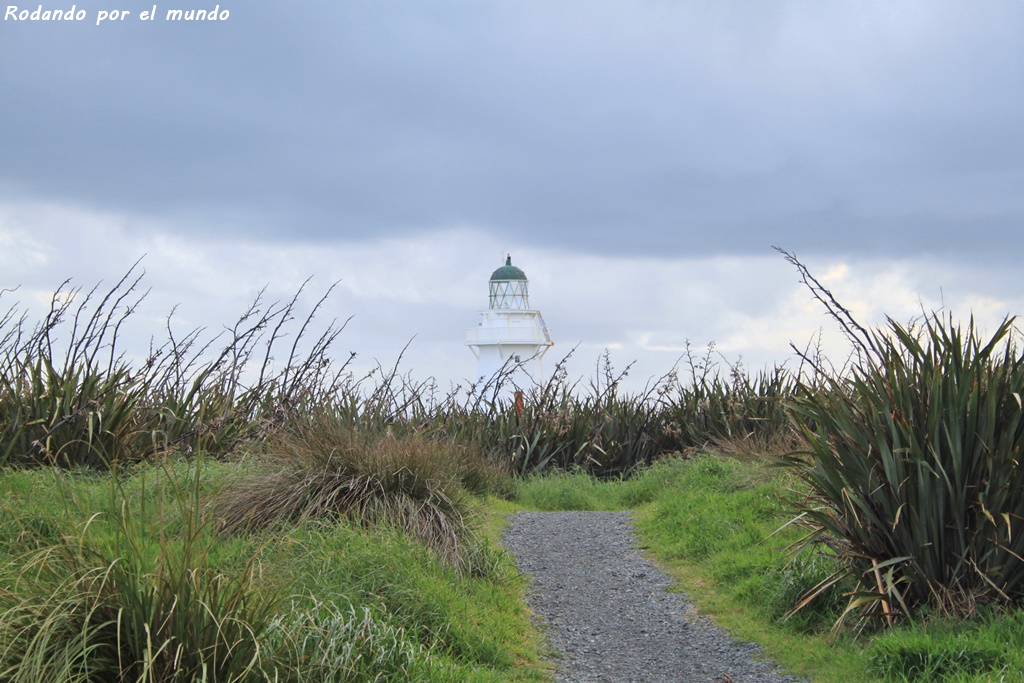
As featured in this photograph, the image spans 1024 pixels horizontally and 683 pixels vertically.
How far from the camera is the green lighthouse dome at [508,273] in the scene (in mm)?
35125

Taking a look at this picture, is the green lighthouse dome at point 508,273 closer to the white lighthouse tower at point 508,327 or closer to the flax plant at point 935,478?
the white lighthouse tower at point 508,327

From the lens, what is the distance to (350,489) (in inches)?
326

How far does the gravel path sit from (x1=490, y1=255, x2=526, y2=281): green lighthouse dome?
23979 millimetres

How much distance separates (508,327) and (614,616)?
26.2 m

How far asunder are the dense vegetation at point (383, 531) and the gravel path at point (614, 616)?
389 millimetres

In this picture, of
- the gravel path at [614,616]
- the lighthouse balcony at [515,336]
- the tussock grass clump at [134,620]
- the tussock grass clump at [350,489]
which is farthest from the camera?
the lighthouse balcony at [515,336]

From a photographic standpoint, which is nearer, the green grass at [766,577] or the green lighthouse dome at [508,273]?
the green grass at [766,577]

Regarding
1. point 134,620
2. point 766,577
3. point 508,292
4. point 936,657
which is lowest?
point 936,657

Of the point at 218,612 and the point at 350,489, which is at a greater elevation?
the point at 350,489

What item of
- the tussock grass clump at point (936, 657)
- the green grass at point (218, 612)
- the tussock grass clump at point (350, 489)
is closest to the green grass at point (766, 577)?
the tussock grass clump at point (936, 657)

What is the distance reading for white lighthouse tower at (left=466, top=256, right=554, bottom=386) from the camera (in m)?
33.7

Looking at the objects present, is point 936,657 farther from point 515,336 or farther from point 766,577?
point 515,336

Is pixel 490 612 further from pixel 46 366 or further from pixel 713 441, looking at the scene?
pixel 713 441

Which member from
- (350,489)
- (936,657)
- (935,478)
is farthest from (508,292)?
(936,657)
